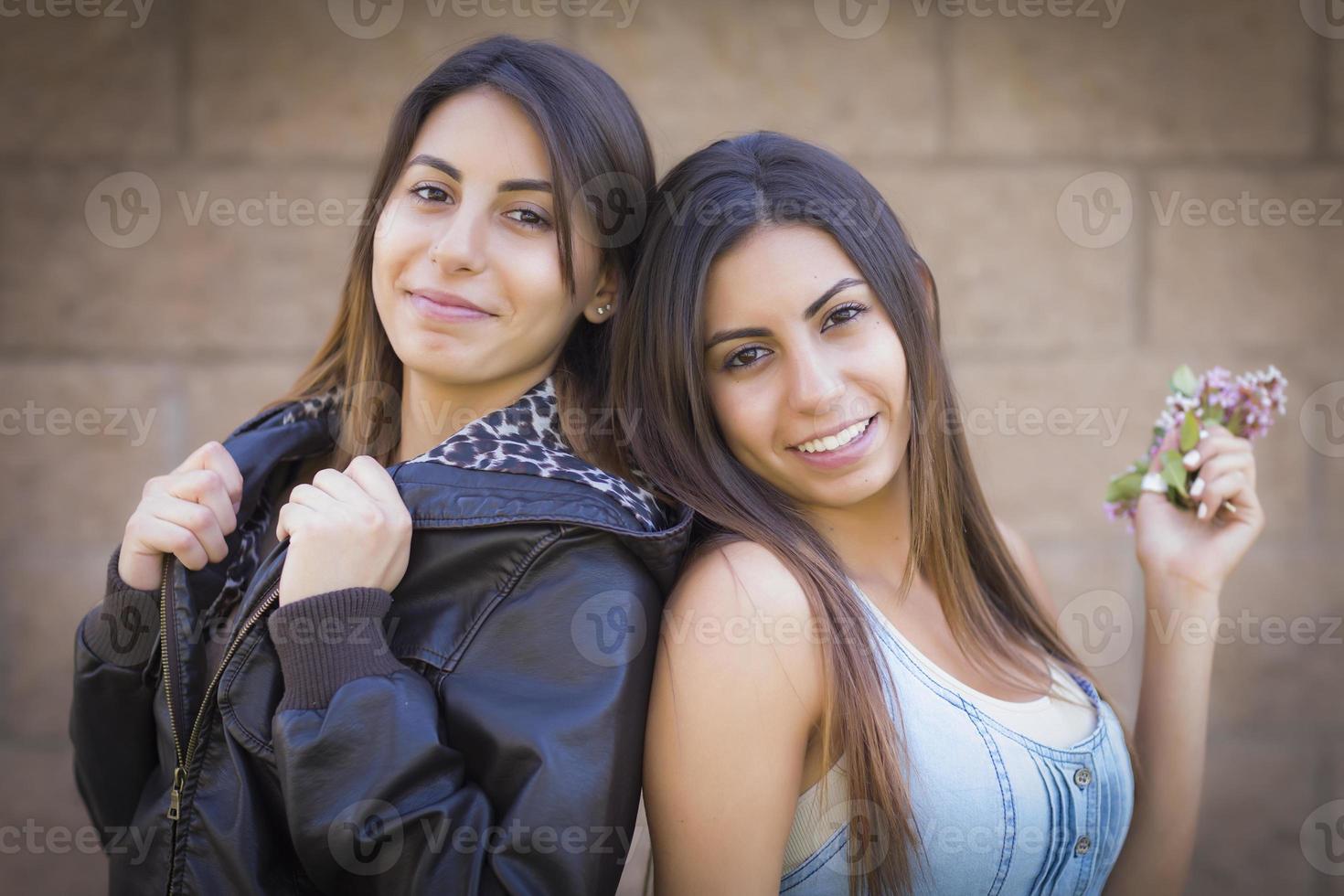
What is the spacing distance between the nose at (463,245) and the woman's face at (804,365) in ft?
1.19

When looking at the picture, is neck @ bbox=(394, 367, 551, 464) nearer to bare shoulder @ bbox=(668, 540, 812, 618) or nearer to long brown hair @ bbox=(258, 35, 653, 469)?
long brown hair @ bbox=(258, 35, 653, 469)

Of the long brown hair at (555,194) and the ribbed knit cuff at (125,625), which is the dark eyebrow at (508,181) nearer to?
the long brown hair at (555,194)

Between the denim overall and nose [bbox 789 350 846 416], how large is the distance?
12.4 inches

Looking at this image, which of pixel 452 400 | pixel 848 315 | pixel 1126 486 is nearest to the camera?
pixel 848 315

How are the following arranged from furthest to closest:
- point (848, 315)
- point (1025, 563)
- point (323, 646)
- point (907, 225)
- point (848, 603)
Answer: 1. point (907, 225)
2. point (1025, 563)
3. point (848, 315)
4. point (848, 603)
5. point (323, 646)

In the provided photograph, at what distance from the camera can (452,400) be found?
1811 millimetres

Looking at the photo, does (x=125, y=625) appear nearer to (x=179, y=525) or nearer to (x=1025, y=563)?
(x=179, y=525)

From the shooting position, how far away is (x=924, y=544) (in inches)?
73.4

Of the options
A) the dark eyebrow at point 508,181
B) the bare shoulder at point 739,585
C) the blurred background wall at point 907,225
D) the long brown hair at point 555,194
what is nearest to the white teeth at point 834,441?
the bare shoulder at point 739,585

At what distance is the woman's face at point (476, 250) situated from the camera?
5.41ft

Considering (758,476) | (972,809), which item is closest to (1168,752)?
(972,809)

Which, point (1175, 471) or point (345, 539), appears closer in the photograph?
point (345, 539)

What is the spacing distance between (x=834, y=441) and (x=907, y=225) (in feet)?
4.37

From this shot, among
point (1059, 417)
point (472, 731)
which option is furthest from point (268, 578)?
point (1059, 417)
